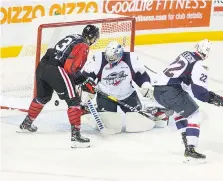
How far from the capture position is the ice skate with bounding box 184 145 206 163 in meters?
3.74

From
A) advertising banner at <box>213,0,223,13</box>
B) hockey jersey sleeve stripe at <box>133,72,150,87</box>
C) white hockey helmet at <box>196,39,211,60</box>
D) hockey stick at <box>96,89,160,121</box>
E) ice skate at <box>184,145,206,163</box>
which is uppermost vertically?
advertising banner at <box>213,0,223,13</box>

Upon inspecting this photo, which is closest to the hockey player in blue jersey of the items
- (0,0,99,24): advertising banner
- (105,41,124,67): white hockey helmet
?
(105,41,124,67): white hockey helmet

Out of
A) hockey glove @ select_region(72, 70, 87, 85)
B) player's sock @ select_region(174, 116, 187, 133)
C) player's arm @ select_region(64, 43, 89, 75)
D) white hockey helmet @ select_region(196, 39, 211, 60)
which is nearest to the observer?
white hockey helmet @ select_region(196, 39, 211, 60)

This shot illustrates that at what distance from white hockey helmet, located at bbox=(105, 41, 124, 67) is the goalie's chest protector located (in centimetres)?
8

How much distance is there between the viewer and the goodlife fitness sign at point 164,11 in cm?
674

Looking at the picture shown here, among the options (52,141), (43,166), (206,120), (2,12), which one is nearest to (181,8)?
(2,12)

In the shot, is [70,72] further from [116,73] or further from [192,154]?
[192,154]

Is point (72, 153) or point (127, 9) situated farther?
point (127, 9)

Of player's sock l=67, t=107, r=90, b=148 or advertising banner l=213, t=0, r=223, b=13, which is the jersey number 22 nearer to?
player's sock l=67, t=107, r=90, b=148

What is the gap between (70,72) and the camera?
414cm

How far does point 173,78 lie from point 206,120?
95cm

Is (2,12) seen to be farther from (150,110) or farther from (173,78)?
(173,78)

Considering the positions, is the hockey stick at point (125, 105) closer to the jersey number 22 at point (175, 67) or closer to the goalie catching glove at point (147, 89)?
the goalie catching glove at point (147, 89)

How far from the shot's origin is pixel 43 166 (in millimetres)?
3691
